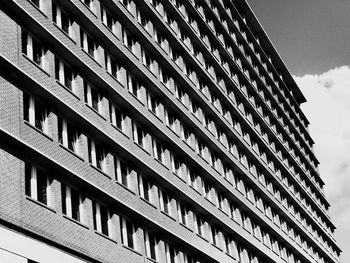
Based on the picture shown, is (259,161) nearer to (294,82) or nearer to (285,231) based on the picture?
(285,231)

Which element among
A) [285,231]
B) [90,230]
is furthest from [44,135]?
[285,231]

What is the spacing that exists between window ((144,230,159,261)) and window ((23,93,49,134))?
890 cm

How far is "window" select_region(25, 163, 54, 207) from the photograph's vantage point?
82.5 ft

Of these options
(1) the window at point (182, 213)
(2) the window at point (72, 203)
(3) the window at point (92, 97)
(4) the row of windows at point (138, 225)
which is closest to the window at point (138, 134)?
(4) the row of windows at point (138, 225)

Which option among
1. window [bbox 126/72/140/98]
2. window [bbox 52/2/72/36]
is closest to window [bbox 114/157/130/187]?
window [bbox 126/72/140/98]

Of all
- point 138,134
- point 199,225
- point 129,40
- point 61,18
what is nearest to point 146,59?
point 129,40

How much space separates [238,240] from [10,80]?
2505 cm

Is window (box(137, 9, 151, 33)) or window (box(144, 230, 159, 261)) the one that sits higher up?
window (box(137, 9, 151, 33))

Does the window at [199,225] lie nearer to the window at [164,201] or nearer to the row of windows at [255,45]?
the window at [164,201]

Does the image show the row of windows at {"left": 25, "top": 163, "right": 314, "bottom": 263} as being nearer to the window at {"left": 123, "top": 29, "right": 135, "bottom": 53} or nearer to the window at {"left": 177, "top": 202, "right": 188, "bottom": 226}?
the window at {"left": 177, "top": 202, "right": 188, "bottom": 226}

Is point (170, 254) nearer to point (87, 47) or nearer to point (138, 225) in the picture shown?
point (138, 225)

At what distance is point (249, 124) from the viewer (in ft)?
185

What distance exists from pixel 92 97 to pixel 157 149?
7075 millimetres

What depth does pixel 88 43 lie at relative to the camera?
1353 inches
